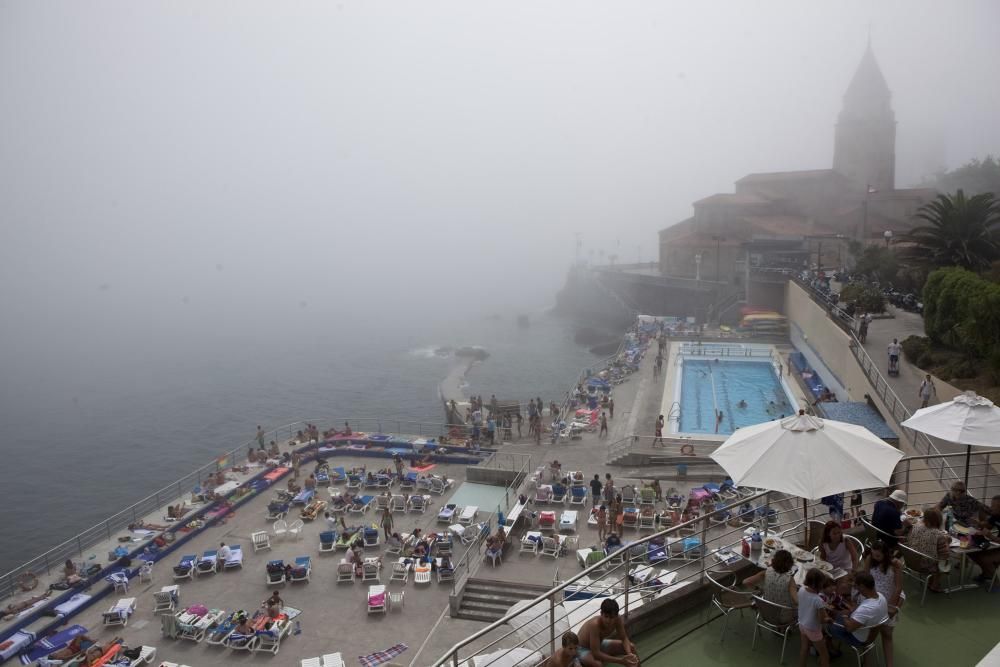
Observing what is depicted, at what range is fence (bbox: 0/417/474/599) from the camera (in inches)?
658

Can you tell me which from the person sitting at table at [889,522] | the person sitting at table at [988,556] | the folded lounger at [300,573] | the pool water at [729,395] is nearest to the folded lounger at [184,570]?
the folded lounger at [300,573]

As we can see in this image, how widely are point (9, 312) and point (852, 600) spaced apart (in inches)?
8048

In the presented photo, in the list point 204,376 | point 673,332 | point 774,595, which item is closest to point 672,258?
point 673,332

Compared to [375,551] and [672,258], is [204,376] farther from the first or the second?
[375,551]

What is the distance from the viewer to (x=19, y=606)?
14.0 meters

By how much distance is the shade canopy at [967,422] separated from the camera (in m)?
6.39

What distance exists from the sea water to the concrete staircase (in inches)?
850

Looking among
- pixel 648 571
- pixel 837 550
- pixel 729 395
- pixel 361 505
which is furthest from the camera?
pixel 729 395

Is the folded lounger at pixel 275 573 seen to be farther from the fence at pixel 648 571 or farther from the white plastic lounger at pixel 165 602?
the fence at pixel 648 571

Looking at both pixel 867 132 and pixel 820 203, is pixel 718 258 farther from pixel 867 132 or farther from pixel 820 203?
pixel 867 132

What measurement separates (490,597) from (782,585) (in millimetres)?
8912

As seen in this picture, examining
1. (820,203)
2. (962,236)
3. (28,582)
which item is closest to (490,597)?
Result: (28,582)

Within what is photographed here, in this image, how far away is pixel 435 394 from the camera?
48438mm

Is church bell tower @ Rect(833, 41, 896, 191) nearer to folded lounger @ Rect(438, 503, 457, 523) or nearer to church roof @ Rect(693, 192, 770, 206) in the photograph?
church roof @ Rect(693, 192, 770, 206)
